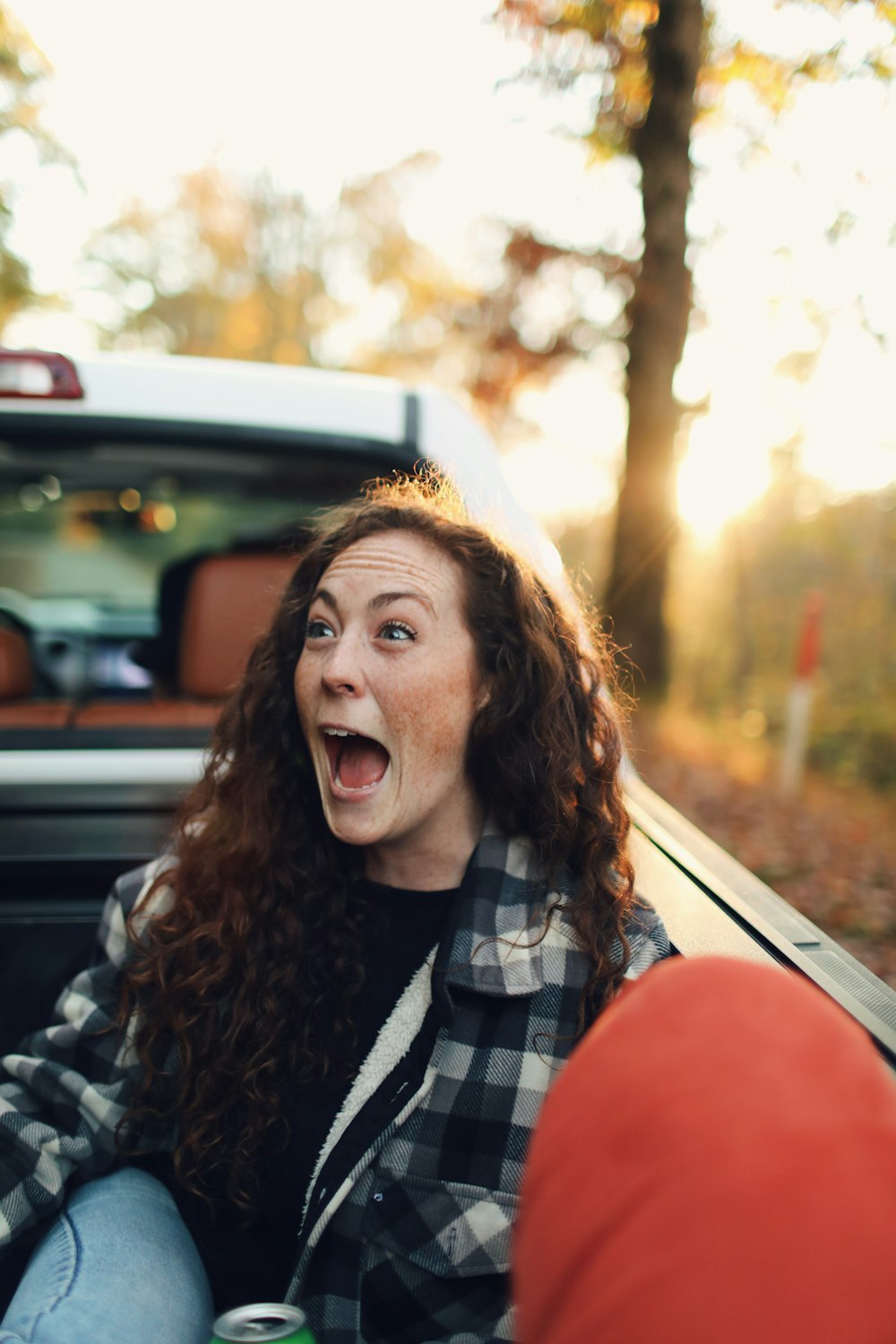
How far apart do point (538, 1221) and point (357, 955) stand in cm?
96

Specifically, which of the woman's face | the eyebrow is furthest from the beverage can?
the eyebrow

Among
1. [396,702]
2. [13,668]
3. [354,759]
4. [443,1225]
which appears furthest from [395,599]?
[13,668]

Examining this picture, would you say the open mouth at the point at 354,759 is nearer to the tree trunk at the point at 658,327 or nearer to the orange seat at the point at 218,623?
the orange seat at the point at 218,623

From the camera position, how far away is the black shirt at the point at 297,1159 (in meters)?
1.63

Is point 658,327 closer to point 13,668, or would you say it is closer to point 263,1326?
point 13,668

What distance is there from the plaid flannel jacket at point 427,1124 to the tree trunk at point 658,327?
7.21m

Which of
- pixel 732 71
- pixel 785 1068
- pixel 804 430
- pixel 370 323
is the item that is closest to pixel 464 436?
pixel 785 1068

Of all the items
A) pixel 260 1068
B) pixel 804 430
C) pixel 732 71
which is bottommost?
pixel 260 1068

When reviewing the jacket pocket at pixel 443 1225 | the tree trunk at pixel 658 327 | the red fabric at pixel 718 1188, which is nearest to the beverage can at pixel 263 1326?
the jacket pocket at pixel 443 1225

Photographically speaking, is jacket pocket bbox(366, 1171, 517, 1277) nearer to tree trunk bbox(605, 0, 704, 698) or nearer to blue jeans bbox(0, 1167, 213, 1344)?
blue jeans bbox(0, 1167, 213, 1344)

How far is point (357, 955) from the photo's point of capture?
176 centimetres

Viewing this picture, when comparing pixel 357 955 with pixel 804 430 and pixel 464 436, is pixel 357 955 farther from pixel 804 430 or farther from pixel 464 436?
pixel 804 430

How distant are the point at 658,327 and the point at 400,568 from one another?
7.47 metres

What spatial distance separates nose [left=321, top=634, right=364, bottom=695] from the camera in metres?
1.66
